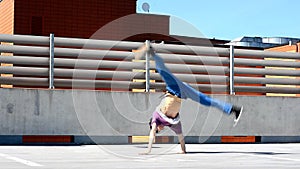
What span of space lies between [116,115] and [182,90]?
16.1 feet

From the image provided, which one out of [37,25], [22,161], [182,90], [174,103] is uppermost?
[37,25]

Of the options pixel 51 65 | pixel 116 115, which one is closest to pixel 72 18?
pixel 51 65

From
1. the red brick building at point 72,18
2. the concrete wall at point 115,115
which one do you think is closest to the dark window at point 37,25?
the red brick building at point 72,18

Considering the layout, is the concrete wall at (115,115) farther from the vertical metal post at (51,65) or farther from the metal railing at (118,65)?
the metal railing at (118,65)

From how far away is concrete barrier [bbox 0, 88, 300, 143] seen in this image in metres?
15.4

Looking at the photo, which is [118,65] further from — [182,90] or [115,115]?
[182,90]

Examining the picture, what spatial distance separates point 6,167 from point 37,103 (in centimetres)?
663

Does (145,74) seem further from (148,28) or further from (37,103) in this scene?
(148,28)

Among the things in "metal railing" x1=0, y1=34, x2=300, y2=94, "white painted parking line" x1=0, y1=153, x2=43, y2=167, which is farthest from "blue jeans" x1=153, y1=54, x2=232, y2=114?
"metal railing" x1=0, y1=34, x2=300, y2=94

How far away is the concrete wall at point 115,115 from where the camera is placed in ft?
50.6

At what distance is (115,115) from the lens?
655 inches

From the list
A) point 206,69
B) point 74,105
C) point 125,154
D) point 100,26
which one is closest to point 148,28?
point 100,26

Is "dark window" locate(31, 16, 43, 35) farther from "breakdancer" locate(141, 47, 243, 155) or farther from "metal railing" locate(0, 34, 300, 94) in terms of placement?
"breakdancer" locate(141, 47, 243, 155)

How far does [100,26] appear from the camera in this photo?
30281 mm
